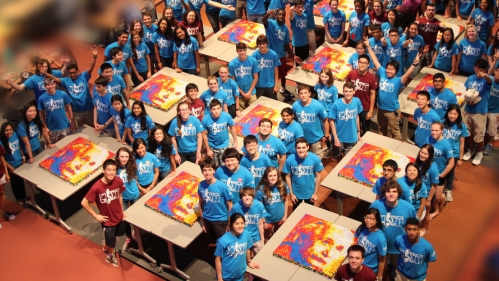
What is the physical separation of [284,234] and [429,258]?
68.3 inches

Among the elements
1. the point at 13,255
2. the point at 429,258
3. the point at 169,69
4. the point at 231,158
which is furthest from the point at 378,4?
the point at 13,255

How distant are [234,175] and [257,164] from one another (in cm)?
43

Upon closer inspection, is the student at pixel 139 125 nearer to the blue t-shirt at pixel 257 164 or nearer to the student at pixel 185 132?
the student at pixel 185 132

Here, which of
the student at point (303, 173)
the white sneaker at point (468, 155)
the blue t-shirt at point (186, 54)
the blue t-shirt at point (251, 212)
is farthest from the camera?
the blue t-shirt at point (186, 54)

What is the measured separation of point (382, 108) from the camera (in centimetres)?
934

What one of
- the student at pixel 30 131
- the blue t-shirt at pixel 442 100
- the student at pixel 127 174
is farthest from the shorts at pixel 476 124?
the student at pixel 30 131

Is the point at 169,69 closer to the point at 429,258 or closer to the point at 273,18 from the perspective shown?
the point at 273,18

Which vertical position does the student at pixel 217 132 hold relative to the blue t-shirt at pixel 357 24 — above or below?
below

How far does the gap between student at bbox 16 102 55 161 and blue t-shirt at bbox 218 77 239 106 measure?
275cm

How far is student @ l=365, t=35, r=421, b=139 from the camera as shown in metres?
9.05

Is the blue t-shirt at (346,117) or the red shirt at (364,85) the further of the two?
the red shirt at (364,85)

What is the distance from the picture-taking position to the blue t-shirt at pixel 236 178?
24.5 feet

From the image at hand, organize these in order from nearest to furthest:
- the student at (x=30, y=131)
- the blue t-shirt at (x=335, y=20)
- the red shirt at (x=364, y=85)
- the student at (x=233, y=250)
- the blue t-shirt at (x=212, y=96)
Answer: the student at (x=233, y=250)
the student at (x=30, y=131)
the red shirt at (x=364, y=85)
the blue t-shirt at (x=212, y=96)
the blue t-shirt at (x=335, y=20)

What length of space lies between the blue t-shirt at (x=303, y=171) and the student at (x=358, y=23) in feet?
12.7
